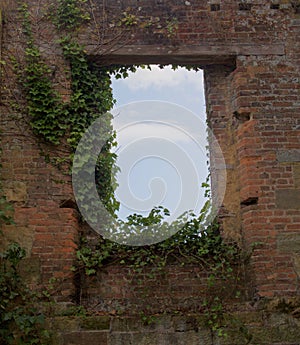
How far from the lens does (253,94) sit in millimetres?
6387

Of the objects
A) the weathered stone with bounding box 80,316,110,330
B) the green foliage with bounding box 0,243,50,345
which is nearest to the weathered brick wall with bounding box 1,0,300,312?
the green foliage with bounding box 0,243,50,345

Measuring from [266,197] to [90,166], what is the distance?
200 centimetres

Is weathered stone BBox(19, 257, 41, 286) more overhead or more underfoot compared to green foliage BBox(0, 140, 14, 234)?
more underfoot

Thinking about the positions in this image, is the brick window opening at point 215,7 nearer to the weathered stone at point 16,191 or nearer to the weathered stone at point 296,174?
the weathered stone at point 296,174

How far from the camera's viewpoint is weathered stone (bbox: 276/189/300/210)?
606cm

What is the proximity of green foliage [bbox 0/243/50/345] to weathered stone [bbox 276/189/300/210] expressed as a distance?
2812 millimetres

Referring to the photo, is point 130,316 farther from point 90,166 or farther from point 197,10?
point 197,10

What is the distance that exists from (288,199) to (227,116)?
1.27m

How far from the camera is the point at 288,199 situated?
6.09m

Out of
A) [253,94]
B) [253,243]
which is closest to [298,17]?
[253,94]

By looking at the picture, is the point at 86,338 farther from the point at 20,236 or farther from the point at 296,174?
the point at 296,174

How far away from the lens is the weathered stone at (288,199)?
19.9ft

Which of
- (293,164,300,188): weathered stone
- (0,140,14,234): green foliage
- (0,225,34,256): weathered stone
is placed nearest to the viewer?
(0,140,14,234): green foliage

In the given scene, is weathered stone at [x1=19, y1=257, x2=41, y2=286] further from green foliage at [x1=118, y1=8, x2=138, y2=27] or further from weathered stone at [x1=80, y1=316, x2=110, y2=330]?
green foliage at [x1=118, y1=8, x2=138, y2=27]
